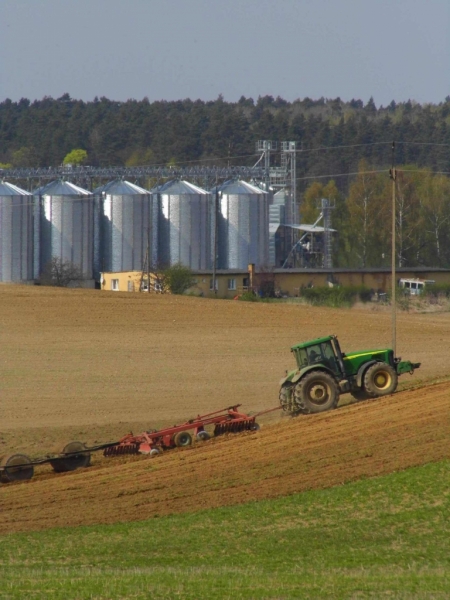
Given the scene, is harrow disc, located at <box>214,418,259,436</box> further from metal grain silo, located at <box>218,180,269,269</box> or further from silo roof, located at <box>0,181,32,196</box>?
metal grain silo, located at <box>218,180,269,269</box>

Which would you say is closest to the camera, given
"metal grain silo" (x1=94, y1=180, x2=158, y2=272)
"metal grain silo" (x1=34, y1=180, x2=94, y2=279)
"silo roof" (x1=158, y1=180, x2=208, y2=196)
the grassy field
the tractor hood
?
the grassy field

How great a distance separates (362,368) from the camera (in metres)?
23.3

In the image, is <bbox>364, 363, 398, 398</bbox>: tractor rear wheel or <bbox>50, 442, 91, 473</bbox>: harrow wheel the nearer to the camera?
<bbox>50, 442, 91, 473</bbox>: harrow wheel

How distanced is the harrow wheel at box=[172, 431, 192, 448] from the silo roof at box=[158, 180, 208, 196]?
5638cm

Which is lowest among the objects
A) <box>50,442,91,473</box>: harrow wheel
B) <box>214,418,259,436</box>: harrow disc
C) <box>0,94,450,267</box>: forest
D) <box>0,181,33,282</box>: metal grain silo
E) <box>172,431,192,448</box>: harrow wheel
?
<box>50,442,91,473</box>: harrow wheel

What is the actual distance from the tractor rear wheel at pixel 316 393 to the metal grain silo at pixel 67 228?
5137 centimetres

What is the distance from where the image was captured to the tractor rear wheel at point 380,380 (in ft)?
76.0

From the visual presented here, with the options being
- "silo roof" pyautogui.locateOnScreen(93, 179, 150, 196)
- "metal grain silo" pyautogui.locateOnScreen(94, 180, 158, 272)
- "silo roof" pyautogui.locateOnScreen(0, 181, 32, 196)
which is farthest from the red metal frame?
"silo roof" pyautogui.locateOnScreen(93, 179, 150, 196)

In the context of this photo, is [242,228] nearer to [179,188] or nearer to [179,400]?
[179,188]

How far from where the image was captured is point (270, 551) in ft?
39.7

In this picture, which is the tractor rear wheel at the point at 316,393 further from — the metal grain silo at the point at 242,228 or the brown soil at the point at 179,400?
the metal grain silo at the point at 242,228

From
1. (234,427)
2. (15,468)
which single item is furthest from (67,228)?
(15,468)

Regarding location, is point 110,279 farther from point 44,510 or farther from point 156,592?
point 156,592

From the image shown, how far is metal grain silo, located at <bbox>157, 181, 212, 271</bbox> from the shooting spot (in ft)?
247
